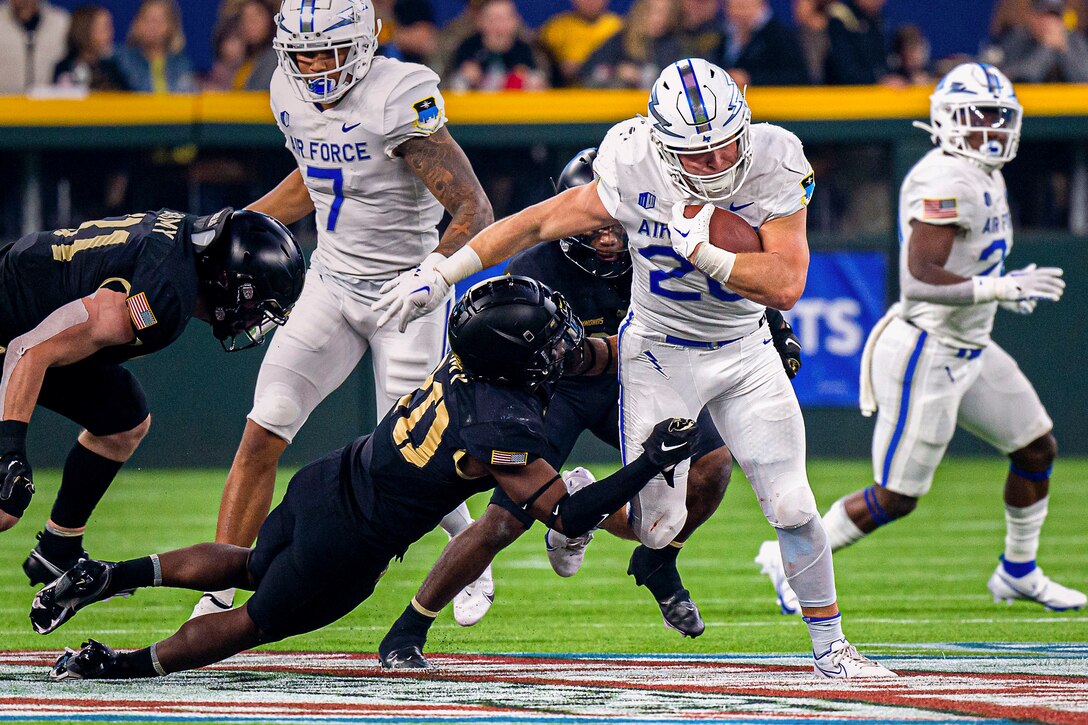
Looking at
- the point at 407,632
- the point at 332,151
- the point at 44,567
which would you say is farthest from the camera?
the point at 332,151

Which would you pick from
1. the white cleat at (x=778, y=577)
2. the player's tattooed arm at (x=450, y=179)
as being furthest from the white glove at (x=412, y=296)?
the white cleat at (x=778, y=577)

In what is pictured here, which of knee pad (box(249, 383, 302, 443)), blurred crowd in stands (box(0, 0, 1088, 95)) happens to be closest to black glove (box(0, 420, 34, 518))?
knee pad (box(249, 383, 302, 443))

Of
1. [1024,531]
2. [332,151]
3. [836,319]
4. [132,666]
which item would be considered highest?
[332,151]

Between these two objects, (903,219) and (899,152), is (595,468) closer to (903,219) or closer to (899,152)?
(899,152)

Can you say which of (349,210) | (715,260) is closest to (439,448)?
(715,260)

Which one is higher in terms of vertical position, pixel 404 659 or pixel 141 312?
pixel 141 312

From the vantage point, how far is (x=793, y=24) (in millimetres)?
13969

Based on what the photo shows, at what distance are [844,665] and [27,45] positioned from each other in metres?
8.95

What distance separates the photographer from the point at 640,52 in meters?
12.3

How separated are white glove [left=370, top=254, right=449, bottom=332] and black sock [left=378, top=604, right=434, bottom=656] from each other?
0.95 meters

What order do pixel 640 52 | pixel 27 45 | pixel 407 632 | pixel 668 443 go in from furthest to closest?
1. pixel 640 52
2. pixel 27 45
3. pixel 407 632
4. pixel 668 443

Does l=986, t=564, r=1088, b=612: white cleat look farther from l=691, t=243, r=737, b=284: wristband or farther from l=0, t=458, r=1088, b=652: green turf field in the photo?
l=691, t=243, r=737, b=284: wristband

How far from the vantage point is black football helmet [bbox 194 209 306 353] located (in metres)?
5.03

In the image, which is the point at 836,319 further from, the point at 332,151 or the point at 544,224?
the point at 544,224
